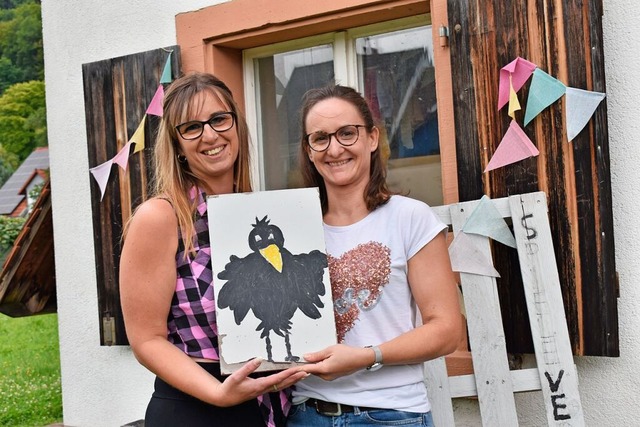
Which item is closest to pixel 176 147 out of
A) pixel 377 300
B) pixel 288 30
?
pixel 377 300

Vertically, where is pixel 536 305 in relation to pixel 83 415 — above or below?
above

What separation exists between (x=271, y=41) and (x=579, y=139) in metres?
1.66

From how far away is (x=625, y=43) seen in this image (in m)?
2.74

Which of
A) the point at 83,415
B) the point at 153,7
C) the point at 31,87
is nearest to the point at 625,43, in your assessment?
the point at 153,7

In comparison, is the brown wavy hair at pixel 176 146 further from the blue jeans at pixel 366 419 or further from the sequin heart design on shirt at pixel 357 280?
the blue jeans at pixel 366 419

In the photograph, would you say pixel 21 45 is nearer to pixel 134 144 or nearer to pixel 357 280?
pixel 134 144

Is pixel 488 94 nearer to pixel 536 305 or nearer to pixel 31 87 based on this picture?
pixel 536 305

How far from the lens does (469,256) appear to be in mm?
2832

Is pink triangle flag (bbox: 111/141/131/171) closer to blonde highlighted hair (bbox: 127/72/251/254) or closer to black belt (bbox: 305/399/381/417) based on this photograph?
blonde highlighted hair (bbox: 127/72/251/254)

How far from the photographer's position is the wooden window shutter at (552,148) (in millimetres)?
2645

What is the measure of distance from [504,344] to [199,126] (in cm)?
154

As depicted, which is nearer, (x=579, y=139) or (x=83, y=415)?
(x=579, y=139)

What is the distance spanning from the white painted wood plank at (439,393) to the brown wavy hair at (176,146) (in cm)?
133

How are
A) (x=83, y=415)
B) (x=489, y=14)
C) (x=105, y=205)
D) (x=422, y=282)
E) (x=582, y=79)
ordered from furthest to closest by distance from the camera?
1. (x=83, y=415)
2. (x=105, y=205)
3. (x=489, y=14)
4. (x=582, y=79)
5. (x=422, y=282)
